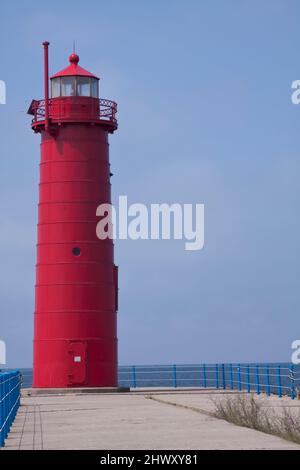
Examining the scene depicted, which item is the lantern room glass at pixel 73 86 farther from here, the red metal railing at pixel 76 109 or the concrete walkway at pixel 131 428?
the concrete walkway at pixel 131 428

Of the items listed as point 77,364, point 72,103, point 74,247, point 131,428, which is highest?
point 72,103

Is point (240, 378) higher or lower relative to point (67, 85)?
lower

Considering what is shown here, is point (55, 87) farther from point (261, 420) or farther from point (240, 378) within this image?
point (261, 420)

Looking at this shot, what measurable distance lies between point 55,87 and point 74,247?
441cm

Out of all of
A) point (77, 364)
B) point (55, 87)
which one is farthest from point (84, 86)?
point (77, 364)

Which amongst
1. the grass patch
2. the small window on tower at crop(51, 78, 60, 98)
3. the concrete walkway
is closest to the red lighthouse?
the small window on tower at crop(51, 78, 60, 98)

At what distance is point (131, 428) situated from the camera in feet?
46.8

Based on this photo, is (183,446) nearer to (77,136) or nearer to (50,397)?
(50,397)

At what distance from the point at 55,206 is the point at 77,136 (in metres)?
1.96

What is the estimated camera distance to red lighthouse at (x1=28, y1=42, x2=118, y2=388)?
2639 centimetres

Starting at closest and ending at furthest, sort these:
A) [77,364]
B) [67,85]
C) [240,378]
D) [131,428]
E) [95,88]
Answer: [131,428] → [77,364] → [67,85] → [95,88] → [240,378]

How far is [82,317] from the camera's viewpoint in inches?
1038

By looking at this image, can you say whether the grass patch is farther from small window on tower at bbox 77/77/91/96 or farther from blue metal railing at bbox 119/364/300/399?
small window on tower at bbox 77/77/91/96
